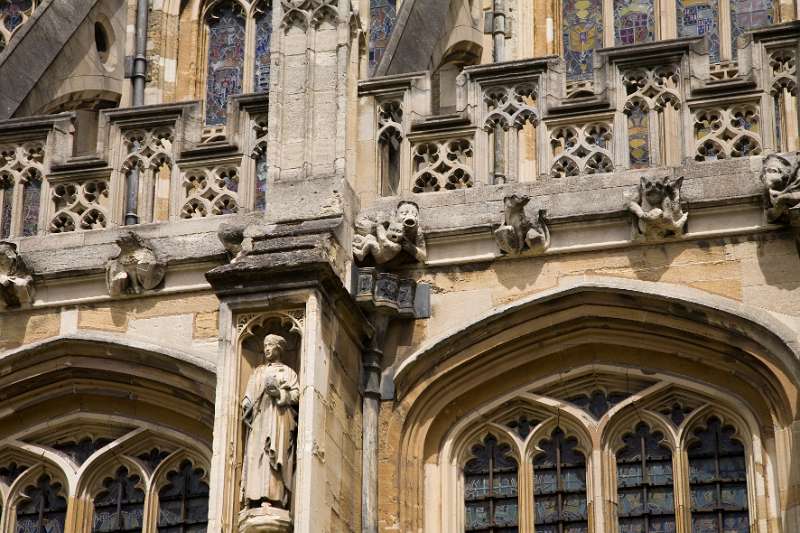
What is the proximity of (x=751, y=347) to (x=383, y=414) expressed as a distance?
243 centimetres

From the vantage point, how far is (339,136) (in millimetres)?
15398

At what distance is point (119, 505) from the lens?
15641mm

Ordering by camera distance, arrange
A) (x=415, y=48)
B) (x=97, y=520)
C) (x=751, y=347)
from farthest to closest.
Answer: (x=415, y=48) → (x=97, y=520) → (x=751, y=347)

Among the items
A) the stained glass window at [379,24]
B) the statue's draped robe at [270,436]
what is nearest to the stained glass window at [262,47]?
the stained glass window at [379,24]

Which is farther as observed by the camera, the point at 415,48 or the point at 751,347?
the point at 415,48

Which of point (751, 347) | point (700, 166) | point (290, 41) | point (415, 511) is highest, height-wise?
point (290, 41)

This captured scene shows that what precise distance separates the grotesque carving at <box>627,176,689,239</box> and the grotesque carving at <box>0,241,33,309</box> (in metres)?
4.26

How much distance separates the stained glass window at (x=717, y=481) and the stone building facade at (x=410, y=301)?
0.02 m

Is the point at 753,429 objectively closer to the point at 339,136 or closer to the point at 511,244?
the point at 511,244

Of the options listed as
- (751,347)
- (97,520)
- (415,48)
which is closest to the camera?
(751,347)

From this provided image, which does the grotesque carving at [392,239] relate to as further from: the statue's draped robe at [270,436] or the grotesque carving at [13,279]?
the grotesque carving at [13,279]

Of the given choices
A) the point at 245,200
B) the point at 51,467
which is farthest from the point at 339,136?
the point at 51,467

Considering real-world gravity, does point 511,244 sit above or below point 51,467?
above

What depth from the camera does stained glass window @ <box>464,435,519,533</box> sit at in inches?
583
